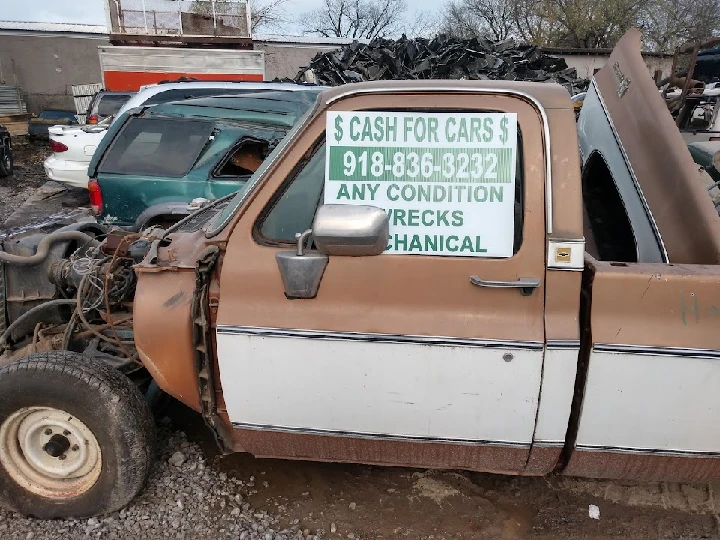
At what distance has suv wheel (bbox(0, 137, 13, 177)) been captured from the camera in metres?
13.4

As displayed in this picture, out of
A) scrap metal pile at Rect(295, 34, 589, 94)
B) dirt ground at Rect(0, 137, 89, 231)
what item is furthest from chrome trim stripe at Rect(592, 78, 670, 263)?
scrap metal pile at Rect(295, 34, 589, 94)

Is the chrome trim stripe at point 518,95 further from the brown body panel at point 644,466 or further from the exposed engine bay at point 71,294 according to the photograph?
the exposed engine bay at point 71,294

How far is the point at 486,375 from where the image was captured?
2189mm

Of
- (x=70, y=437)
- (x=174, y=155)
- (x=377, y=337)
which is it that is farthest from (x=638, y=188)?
(x=174, y=155)

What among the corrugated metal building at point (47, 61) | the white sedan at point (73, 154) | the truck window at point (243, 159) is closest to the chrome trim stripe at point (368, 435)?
the truck window at point (243, 159)

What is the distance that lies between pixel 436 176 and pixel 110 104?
482 inches

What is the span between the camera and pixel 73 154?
378 inches

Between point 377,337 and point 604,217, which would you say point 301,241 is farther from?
point 604,217

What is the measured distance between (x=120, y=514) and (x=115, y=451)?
36 cm

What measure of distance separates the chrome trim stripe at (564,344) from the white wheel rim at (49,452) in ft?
6.71

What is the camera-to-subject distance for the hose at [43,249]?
10.6ft

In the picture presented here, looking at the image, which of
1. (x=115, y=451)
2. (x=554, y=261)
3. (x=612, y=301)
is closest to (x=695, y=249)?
(x=612, y=301)

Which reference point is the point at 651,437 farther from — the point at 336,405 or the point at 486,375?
the point at 336,405

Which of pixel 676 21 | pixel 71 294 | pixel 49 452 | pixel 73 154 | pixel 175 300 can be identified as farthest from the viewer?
pixel 676 21
